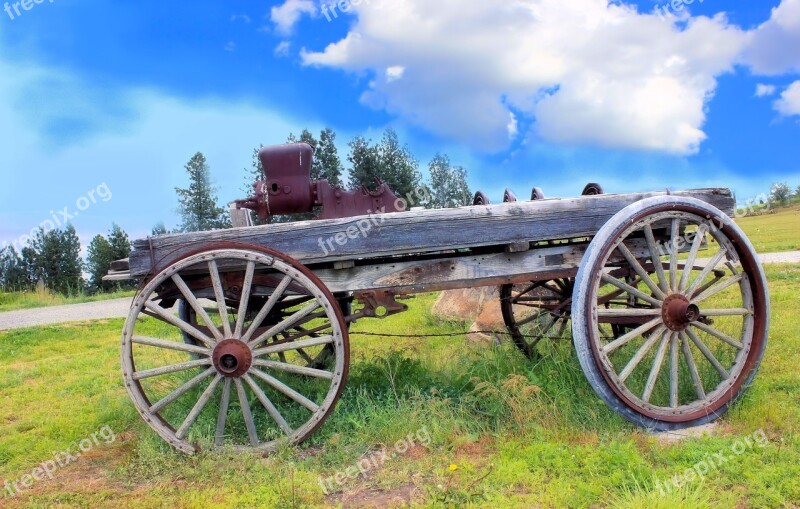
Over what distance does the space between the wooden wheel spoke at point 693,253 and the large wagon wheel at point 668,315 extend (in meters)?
0.01

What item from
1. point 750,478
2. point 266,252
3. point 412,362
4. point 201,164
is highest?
point 201,164

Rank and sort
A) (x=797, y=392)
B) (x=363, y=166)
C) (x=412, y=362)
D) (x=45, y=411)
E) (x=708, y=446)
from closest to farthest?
(x=708, y=446), (x=797, y=392), (x=412, y=362), (x=45, y=411), (x=363, y=166)

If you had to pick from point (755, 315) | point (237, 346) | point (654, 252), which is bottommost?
point (755, 315)

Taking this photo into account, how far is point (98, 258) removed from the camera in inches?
1356

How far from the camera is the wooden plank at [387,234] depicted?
15.0ft

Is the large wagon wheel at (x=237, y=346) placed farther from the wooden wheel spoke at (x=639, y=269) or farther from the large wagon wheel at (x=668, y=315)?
the wooden wheel spoke at (x=639, y=269)

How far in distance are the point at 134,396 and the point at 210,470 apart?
32.5 inches

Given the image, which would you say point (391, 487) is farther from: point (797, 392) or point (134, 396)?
point (797, 392)

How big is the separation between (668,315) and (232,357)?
3.18 metres

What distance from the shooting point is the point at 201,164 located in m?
23.5

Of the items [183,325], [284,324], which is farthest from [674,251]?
[183,325]

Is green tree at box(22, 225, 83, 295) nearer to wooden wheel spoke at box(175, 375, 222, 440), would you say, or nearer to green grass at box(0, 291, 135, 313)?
green grass at box(0, 291, 135, 313)

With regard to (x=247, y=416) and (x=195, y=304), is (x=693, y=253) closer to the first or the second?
(x=247, y=416)

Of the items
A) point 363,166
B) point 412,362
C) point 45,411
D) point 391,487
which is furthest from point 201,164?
point 391,487
